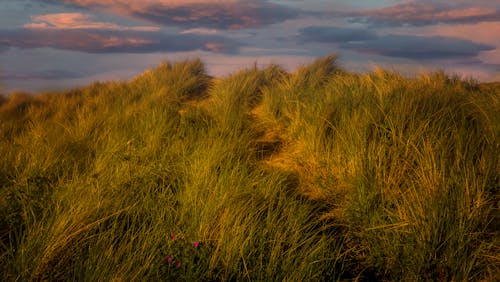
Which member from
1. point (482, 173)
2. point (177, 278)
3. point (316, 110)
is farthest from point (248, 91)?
point (177, 278)

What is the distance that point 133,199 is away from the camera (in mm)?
3059

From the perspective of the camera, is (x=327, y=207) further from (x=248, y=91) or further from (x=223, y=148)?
(x=248, y=91)

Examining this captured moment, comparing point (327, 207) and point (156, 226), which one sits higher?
point (156, 226)

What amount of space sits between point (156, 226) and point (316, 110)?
3.09 metres

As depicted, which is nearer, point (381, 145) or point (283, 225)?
point (283, 225)

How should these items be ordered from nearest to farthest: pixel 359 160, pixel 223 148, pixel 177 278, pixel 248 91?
pixel 177 278 → pixel 359 160 → pixel 223 148 → pixel 248 91

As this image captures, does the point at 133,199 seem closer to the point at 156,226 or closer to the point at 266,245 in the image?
the point at 156,226

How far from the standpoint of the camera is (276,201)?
3.25 metres

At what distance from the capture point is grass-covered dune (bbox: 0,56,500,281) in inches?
89.7

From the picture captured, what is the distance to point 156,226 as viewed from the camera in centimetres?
257

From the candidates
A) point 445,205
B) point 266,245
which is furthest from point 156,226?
point 445,205

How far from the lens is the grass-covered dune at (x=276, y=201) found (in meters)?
2.28

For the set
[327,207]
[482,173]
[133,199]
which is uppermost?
[482,173]

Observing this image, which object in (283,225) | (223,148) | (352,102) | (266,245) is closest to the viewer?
(266,245)
